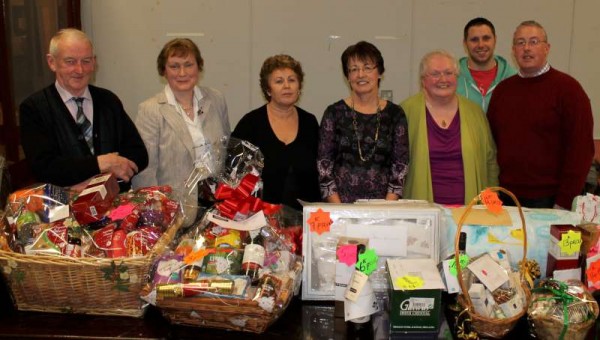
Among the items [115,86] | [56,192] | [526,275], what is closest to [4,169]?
[56,192]

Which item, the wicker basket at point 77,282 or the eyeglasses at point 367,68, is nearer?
the wicker basket at point 77,282

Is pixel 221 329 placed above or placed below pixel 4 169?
below

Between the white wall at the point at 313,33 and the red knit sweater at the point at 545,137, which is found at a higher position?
the white wall at the point at 313,33

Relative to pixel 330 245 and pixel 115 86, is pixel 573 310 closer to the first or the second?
pixel 330 245

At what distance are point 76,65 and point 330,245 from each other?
130cm

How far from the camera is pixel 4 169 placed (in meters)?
2.05

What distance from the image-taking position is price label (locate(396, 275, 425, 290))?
1.46 metres

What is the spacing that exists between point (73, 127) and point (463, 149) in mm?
1644

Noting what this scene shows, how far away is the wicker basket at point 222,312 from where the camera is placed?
146 centimetres

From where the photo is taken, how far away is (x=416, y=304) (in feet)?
4.82

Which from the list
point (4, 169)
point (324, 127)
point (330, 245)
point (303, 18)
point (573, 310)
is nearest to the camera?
point (573, 310)

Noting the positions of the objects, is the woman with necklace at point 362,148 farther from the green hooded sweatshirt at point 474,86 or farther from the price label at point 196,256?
the price label at point 196,256

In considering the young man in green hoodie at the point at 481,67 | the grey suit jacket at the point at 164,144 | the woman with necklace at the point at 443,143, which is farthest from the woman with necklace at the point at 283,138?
the young man in green hoodie at the point at 481,67

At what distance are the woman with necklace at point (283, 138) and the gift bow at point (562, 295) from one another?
1.29m
